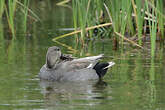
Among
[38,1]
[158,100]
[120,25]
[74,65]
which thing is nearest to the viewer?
[158,100]

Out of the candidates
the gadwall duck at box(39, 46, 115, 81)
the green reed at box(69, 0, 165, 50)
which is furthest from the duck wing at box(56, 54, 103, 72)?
the green reed at box(69, 0, 165, 50)

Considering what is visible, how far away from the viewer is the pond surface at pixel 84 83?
26.2 ft

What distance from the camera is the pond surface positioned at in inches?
314

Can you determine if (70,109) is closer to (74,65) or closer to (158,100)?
(158,100)

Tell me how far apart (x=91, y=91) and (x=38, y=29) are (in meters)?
7.88

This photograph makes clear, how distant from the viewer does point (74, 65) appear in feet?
33.8

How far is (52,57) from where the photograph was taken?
34.1 feet

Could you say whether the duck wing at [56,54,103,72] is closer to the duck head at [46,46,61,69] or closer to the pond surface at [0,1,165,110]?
the duck head at [46,46,61,69]

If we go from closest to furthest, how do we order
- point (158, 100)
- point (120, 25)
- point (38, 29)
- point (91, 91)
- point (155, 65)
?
1. point (158, 100)
2. point (91, 91)
3. point (155, 65)
4. point (120, 25)
5. point (38, 29)

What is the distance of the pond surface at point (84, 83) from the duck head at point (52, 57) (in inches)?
13.3

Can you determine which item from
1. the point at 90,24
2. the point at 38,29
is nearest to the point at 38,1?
the point at 38,29

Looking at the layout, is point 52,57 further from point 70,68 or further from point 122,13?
point 122,13

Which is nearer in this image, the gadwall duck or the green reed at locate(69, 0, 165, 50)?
the gadwall duck

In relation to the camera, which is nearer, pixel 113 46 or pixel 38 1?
pixel 113 46
